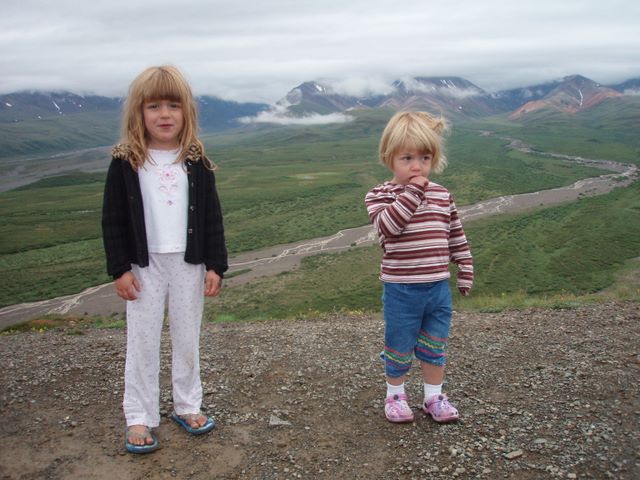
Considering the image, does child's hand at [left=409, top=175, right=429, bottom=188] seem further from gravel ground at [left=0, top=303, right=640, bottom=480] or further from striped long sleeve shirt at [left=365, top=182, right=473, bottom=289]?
gravel ground at [left=0, top=303, right=640, bottom=480]

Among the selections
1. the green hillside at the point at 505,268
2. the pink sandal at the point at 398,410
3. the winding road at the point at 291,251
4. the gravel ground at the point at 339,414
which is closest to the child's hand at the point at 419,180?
the pink sandal at the point at 398,410

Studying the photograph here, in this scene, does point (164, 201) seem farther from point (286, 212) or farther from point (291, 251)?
point (286, 212)

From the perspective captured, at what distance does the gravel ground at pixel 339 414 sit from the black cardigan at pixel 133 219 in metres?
1.70

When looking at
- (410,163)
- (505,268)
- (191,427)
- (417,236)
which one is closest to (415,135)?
(410,163)

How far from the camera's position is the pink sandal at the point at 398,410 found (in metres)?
4.73

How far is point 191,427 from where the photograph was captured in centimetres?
461

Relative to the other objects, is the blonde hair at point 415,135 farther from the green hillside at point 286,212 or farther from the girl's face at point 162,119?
the green hillside at point 286,212

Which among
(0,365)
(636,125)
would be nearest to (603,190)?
(0,365)

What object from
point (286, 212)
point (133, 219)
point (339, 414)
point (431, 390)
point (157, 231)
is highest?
point (133, 219)

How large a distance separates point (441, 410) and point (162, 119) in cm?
357

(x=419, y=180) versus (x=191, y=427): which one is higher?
(x=419, y=180)

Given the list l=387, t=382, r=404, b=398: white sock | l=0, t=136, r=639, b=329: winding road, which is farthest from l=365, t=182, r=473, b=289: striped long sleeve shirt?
l=0, t=136, r=639, b=329: winding road

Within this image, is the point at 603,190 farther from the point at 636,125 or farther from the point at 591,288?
the point at 636,125

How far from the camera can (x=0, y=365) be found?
21.3ft
